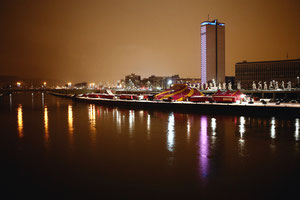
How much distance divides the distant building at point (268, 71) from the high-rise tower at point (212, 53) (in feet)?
57.8

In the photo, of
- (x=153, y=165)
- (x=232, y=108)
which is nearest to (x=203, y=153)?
(x=153, y=165)

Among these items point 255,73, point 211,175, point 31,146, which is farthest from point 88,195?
point 255,73

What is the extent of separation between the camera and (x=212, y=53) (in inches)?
6821

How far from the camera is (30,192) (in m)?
6.46

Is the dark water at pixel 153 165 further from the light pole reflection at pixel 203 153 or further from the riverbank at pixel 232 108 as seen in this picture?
the riverbank at pixel 232 108

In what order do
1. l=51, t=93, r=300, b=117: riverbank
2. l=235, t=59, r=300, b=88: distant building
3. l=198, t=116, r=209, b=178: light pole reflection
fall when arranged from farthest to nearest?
l=235, t=59, r=300, b=88: distant building → l=51, t=93, r=300, b=117: riverbank → l=198, t=116, r=209, b=178: light pole reflection

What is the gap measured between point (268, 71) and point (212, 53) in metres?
38.9

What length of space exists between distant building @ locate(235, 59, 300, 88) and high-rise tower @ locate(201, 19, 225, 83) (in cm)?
1763

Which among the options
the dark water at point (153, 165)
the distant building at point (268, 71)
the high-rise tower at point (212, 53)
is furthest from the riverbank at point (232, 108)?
the high-rise tower at point (212, 53)

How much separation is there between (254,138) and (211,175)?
6317mm

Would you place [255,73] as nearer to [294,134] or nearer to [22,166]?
[294,134]

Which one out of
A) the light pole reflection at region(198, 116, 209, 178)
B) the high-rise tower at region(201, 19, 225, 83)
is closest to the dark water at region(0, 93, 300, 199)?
the light pole reflection at region(198, 116, 209, 178)

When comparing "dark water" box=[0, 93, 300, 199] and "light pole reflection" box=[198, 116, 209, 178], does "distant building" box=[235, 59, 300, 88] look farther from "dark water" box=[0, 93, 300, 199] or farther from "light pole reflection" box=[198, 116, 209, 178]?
"dark water" box=[0, 93, 300, 199]

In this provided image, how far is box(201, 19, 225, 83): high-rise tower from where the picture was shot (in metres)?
173
